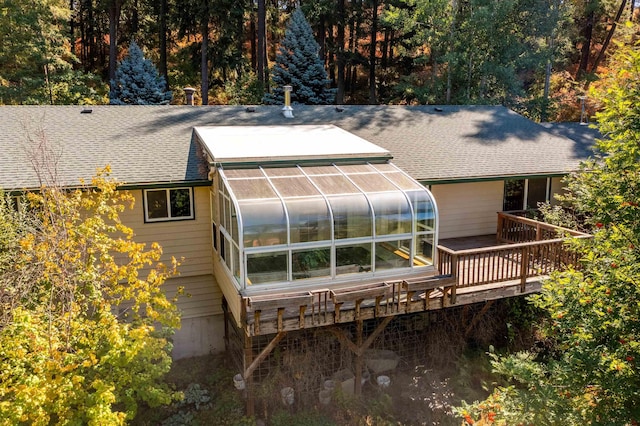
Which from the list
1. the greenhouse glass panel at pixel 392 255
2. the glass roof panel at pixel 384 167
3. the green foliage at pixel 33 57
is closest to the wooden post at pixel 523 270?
the greenhouse glass panel at pixel 392 255

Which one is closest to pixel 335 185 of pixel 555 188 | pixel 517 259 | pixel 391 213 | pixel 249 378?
pixel 391 213

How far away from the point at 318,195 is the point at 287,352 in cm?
334

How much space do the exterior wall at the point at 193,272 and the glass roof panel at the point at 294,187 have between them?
7.07 ft

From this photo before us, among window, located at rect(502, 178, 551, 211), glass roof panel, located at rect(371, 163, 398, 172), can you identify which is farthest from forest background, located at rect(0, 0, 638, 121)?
glass roof panel, located at rect(371, 163, 398, 172)

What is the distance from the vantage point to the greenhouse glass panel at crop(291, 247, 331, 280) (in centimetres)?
844

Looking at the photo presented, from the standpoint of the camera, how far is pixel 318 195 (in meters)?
8.71

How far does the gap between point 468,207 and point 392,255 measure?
4305mm

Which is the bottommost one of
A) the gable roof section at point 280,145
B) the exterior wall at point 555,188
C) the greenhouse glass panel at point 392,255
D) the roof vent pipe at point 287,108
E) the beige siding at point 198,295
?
the beige siding at point 198,295

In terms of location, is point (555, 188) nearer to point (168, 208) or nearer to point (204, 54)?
point (168, 208)

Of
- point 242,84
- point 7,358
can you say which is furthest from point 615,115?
point 242,84

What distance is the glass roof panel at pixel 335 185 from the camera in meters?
8.93

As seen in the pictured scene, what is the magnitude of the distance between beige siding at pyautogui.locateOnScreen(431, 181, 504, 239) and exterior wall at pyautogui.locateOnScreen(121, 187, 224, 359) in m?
5.60

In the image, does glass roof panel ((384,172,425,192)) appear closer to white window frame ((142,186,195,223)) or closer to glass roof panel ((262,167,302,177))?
glass roof panel ((262,167,302,177))

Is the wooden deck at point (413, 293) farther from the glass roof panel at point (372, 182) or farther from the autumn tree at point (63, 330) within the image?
the autumn tree at point (63, 330)
